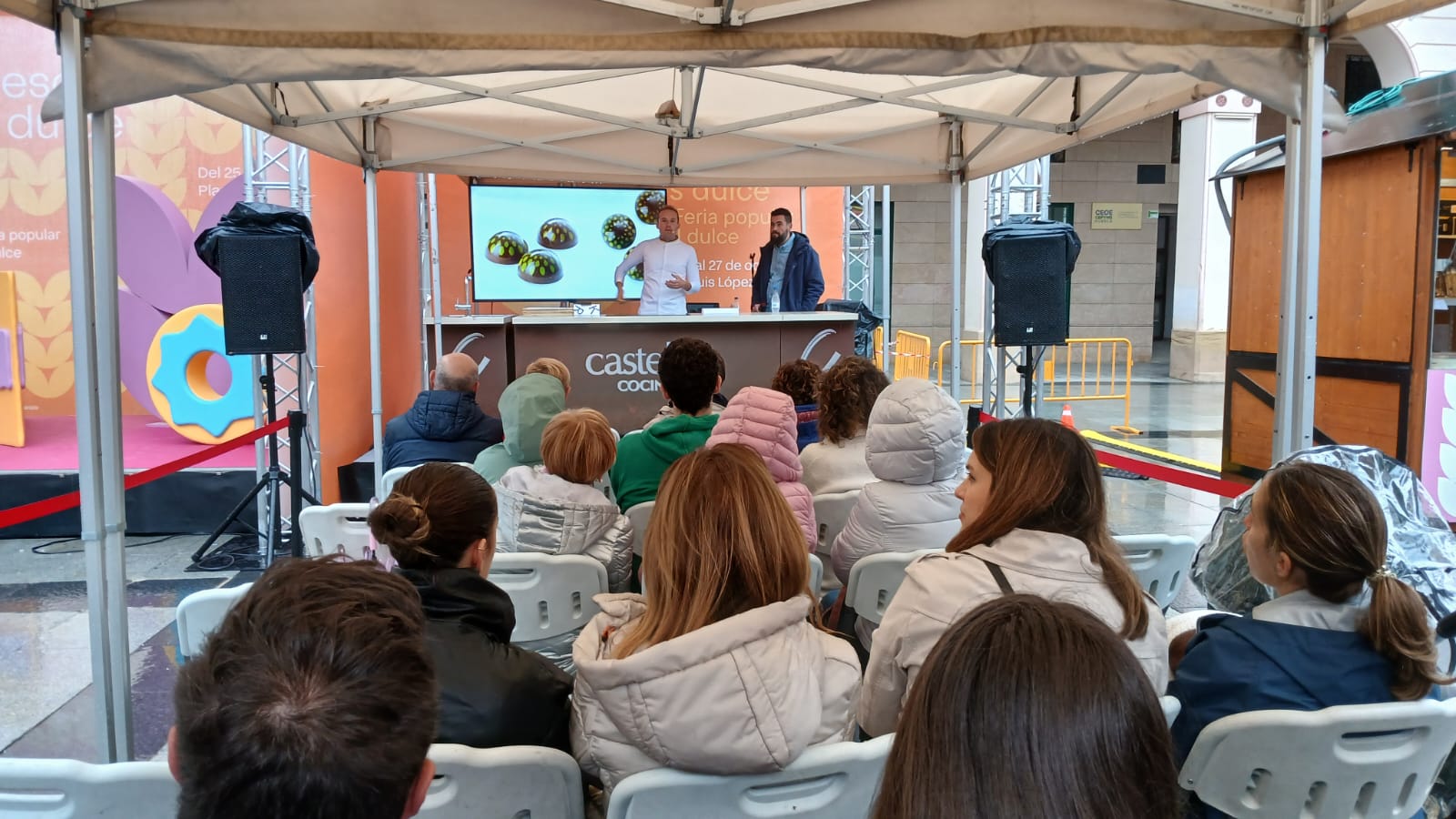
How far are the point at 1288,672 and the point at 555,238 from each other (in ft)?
27.9

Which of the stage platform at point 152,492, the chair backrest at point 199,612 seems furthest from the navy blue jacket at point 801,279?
the chair backrest at point 199,612

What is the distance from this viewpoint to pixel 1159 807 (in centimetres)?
68

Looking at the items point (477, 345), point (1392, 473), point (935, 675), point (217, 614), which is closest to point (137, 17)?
point (217, 614)

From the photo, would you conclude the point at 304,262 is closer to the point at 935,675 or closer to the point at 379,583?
the point at 379,583

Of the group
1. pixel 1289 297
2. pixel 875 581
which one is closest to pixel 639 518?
pixel 875 581

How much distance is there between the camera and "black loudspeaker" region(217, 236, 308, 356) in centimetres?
461

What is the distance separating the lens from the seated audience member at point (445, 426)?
12.6 ft

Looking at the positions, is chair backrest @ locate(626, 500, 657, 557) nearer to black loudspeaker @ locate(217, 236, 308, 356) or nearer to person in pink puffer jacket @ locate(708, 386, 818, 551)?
person in pink puffer jacket @ locate(708, 386, 818, 551)

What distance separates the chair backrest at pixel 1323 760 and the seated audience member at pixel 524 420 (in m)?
2.18

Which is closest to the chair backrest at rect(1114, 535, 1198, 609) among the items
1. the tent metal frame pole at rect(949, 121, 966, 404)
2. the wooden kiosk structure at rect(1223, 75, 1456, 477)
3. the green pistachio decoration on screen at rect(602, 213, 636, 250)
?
the tent metal frame pole at rect(949, 121, 966, 404)

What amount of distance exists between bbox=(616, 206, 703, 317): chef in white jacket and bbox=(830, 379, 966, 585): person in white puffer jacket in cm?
483

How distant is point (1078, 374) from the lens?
1602 cm

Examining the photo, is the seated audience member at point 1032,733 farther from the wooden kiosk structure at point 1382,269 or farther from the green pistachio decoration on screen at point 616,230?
the green pistachio decoration on screen at point 616,230

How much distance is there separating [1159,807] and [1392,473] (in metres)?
1.87
